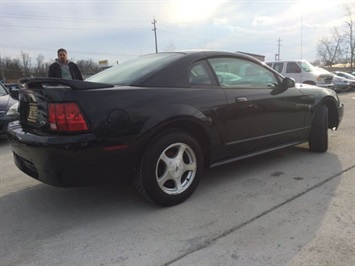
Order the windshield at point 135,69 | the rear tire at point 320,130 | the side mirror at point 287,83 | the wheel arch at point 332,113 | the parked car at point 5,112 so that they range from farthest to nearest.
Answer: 1. the parked car at point 5,112
2. the wheel arch at point 332,113
3. the rear tire at point 320,130
4. the side mirror at point 287,83
5. the windshield at point 135,69

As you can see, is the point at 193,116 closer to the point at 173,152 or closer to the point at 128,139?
the point at 173,152

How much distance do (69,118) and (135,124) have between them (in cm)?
52

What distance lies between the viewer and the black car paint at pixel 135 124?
9.02 ft

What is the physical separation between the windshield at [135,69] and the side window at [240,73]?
1.57ft

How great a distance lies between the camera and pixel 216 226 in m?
2.84

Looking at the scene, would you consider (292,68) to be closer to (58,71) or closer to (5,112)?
(58,71)

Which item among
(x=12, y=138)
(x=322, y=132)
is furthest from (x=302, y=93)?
(x=12, y=138)

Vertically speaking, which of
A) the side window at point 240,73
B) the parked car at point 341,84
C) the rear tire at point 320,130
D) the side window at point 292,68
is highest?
the side window at point 240,73

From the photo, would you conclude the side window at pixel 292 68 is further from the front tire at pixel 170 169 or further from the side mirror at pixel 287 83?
the front tire at pixel 170 169

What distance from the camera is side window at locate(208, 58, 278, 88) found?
147 inches

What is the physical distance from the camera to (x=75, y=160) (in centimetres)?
273

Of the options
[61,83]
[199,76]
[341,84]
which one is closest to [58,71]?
[199,76]

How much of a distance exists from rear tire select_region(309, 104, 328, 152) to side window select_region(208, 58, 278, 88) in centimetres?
92

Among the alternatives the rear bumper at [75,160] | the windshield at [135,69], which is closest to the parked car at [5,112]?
the windshield at [135,69]
